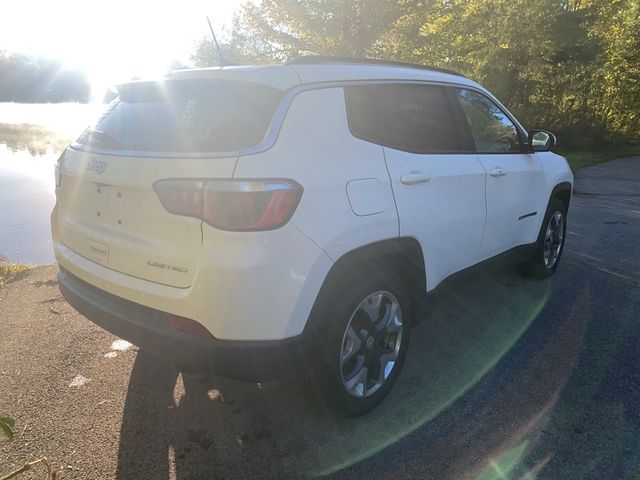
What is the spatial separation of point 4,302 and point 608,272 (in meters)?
5.65

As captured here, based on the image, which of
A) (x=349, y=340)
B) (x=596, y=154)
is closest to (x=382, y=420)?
(x=349, y=340)

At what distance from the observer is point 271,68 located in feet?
7.98

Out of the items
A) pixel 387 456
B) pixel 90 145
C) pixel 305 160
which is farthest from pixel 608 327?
pixel 90 145

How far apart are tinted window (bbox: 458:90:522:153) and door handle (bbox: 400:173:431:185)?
2.99 feet

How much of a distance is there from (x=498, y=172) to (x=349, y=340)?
5.93ft

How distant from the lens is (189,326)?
2217mm

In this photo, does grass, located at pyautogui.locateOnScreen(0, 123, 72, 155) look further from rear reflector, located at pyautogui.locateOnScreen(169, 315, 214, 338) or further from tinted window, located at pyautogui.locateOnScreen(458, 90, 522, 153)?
rear reflector, located at pyautogui.locateOnScreen(169, 315, 214, 338)

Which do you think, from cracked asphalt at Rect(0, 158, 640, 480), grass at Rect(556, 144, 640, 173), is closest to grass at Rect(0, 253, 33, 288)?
cracked asphalt at Rect(0, 158, 640, 480)

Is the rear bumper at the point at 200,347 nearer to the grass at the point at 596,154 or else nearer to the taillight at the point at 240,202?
the taillight at the point at 240,202

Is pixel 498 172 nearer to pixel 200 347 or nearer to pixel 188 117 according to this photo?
pixel 188 117

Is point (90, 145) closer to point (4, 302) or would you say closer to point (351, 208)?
point (351, 208)

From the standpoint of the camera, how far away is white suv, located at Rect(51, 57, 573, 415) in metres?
2.13

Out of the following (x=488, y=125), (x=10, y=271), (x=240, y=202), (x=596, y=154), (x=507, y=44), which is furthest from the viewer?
(x=596, y=154)

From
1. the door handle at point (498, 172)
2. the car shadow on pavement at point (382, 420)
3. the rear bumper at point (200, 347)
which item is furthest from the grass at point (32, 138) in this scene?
the door handle at point (498, 172)
